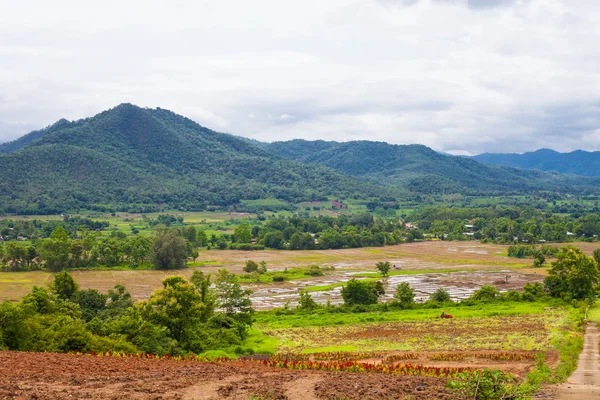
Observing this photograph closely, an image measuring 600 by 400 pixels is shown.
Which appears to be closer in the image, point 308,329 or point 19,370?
point 19,370

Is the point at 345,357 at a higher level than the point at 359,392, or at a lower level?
lower

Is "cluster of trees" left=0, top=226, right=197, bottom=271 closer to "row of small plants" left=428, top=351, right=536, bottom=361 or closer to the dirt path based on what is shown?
"row of small plants" left=428, top=351, right=536, bottom=361

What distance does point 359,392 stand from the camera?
18.3 meters

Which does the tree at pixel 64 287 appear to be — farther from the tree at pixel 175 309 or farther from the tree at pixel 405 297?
the tree at pixel 405 297

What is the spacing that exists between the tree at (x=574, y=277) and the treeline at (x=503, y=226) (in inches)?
2951

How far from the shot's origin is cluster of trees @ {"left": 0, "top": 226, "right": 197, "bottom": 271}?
291 ft

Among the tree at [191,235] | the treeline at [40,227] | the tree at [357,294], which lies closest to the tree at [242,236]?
the tree at [191,235]

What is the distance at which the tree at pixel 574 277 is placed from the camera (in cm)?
5925

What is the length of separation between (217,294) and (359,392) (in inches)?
1351

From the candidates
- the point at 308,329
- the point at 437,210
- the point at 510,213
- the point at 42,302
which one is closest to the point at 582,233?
the point at 510,213

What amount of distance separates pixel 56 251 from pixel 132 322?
2434 inches

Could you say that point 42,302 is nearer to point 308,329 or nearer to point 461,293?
point 308,329

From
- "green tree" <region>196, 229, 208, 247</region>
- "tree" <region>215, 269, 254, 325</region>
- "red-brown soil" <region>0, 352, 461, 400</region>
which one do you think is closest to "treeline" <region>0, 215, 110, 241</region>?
"green tree" <region>196, 229, 208, 247</region>

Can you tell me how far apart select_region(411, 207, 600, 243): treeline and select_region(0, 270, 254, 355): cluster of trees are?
357 feet
